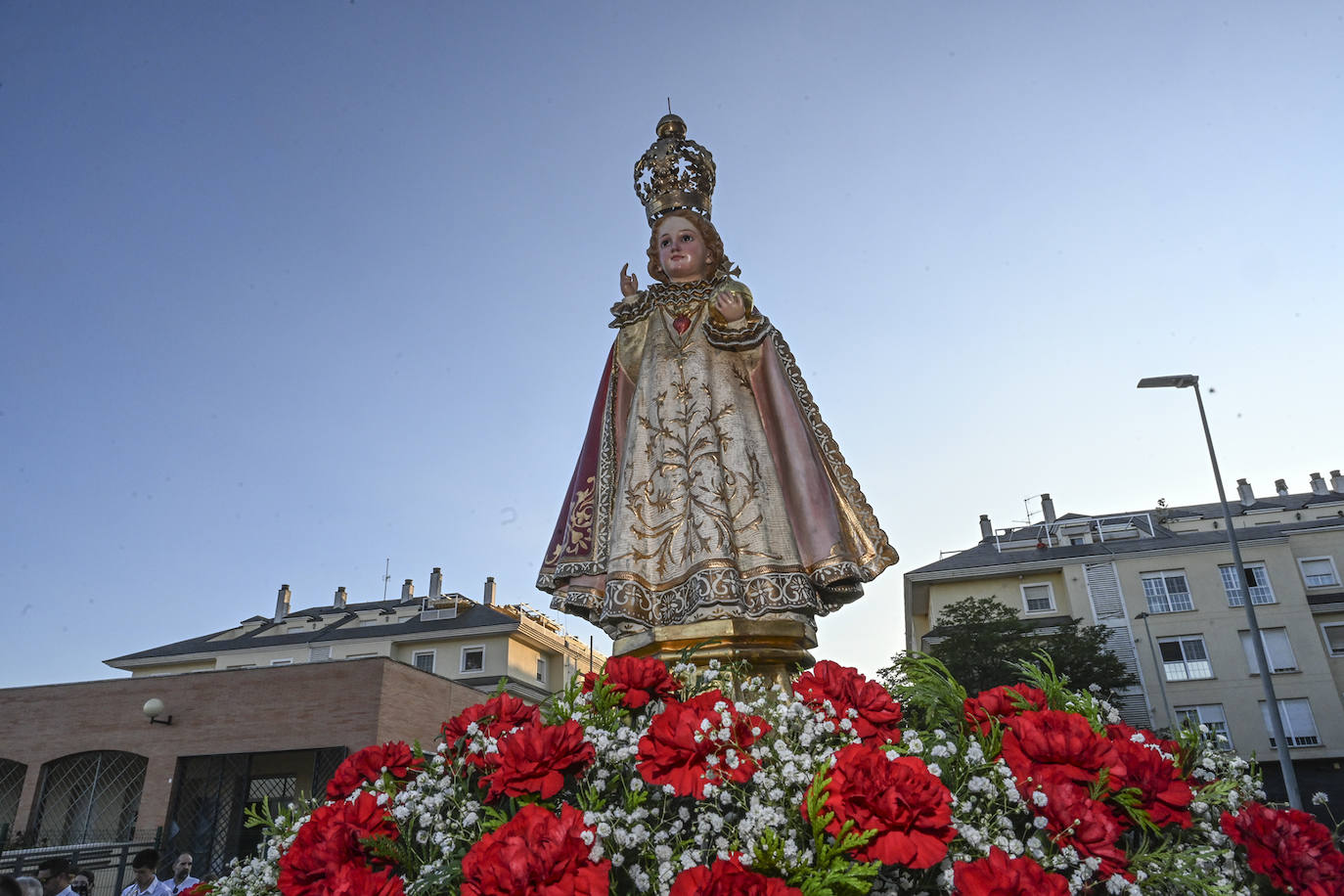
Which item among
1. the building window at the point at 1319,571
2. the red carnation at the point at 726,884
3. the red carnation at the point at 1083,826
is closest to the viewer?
the red carnation at the point at 726,884

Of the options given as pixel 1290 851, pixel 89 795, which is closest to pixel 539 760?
pixel 1290 851

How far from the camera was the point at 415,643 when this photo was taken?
4600cm

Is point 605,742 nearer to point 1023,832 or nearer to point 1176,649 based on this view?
point 1023,832

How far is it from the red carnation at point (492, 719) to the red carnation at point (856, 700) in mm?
897

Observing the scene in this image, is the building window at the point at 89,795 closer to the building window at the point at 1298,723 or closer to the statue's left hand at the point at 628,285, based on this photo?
the statue's left hand at the point at 628,285

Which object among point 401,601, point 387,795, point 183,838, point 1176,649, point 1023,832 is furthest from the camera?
point 401,601

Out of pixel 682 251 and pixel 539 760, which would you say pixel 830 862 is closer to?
pixel 539 760

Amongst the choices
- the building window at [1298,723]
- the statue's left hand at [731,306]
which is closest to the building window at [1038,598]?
the building window at [1298,723]

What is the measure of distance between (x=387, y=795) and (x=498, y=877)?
91 cm

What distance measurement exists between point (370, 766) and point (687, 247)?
4369 mm

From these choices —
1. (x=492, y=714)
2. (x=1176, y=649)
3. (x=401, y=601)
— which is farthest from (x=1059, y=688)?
(x=401, y=601)

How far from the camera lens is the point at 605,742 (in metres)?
2.40

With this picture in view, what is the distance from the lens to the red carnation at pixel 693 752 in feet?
6.93

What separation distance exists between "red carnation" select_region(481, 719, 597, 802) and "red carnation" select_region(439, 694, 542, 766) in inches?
16.2
